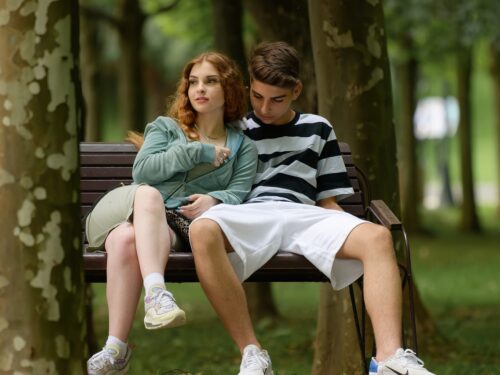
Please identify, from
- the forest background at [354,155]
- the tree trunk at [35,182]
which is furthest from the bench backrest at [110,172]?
the tree trunk at [35,182]

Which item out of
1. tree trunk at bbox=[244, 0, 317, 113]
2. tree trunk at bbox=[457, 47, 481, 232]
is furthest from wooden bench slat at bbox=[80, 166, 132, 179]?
tree trunk at bbox=[457, 47, 481, 232]

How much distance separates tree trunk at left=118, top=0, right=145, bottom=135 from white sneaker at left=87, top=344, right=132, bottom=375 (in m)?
10.5

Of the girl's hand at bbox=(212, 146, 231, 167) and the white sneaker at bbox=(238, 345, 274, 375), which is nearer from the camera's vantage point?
the white sneaker at bbox=(238, 345, 274, 375)

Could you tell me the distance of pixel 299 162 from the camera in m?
5.39

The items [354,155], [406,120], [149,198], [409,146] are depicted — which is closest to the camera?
[149,198]

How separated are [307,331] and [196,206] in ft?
17.0

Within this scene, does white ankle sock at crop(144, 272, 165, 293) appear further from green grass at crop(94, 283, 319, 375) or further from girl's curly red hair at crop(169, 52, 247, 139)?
green grass at crop(94, 283, 319, 375)

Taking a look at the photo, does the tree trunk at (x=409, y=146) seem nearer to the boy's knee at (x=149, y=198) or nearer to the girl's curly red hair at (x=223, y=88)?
the girl's curly red hair at (x=223, y=88)

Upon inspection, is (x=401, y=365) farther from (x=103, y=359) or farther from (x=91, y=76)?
(x=91, y=76)

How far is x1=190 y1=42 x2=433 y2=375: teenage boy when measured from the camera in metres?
4.72

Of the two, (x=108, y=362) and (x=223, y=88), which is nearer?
(x=108, y=362)

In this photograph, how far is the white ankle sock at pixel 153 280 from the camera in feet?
15.2

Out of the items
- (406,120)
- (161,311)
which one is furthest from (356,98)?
(406,120)

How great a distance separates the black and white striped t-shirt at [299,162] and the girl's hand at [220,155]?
246 millimetres
